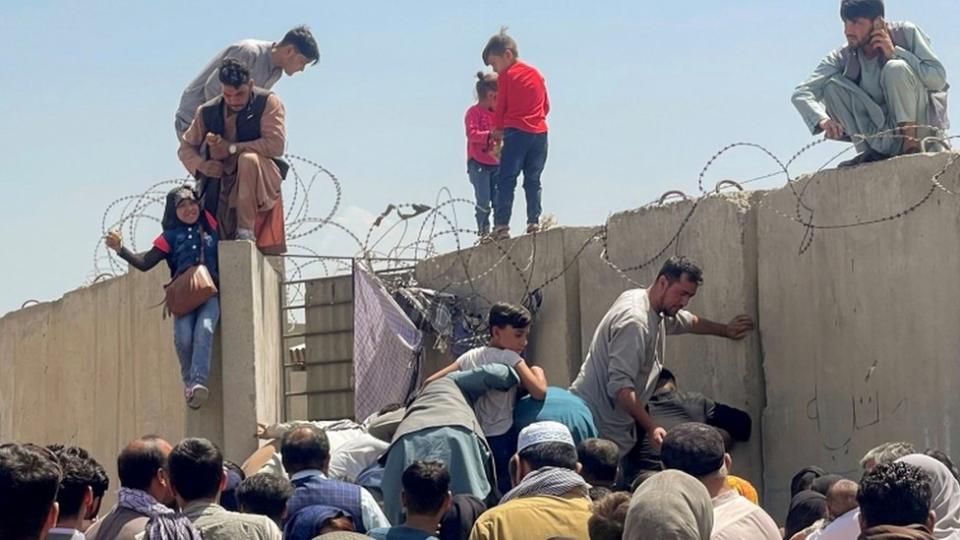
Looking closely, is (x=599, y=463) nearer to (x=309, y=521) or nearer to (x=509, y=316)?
(x=309, y=521)

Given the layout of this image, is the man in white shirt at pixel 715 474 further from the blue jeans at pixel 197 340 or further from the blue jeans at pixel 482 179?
the blue jeans at pixel 482 179

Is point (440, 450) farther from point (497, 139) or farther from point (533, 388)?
point (497, 139)

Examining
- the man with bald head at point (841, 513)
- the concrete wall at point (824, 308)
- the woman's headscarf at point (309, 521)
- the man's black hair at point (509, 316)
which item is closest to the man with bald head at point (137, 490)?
the woman's headscarf at point (309, 521)

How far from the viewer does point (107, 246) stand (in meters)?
11.3

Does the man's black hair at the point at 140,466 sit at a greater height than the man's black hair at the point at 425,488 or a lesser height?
greater

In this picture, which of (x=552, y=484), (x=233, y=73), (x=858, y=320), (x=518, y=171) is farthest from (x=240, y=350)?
(x=552, y=484)

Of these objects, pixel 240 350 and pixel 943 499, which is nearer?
pixel 943 499

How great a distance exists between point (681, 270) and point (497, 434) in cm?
127

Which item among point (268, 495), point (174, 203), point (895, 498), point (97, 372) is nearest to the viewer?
point (895, 498)

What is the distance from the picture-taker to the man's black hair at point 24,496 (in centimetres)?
467

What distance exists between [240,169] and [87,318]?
3.08 meters

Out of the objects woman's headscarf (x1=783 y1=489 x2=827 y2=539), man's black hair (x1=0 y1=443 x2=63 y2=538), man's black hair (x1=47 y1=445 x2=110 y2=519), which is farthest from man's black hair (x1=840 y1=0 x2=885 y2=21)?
man's black hair (x1=0 y1=443 x2=63 y2=538)

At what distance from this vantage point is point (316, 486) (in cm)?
719

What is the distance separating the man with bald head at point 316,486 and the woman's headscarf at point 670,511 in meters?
1.85
